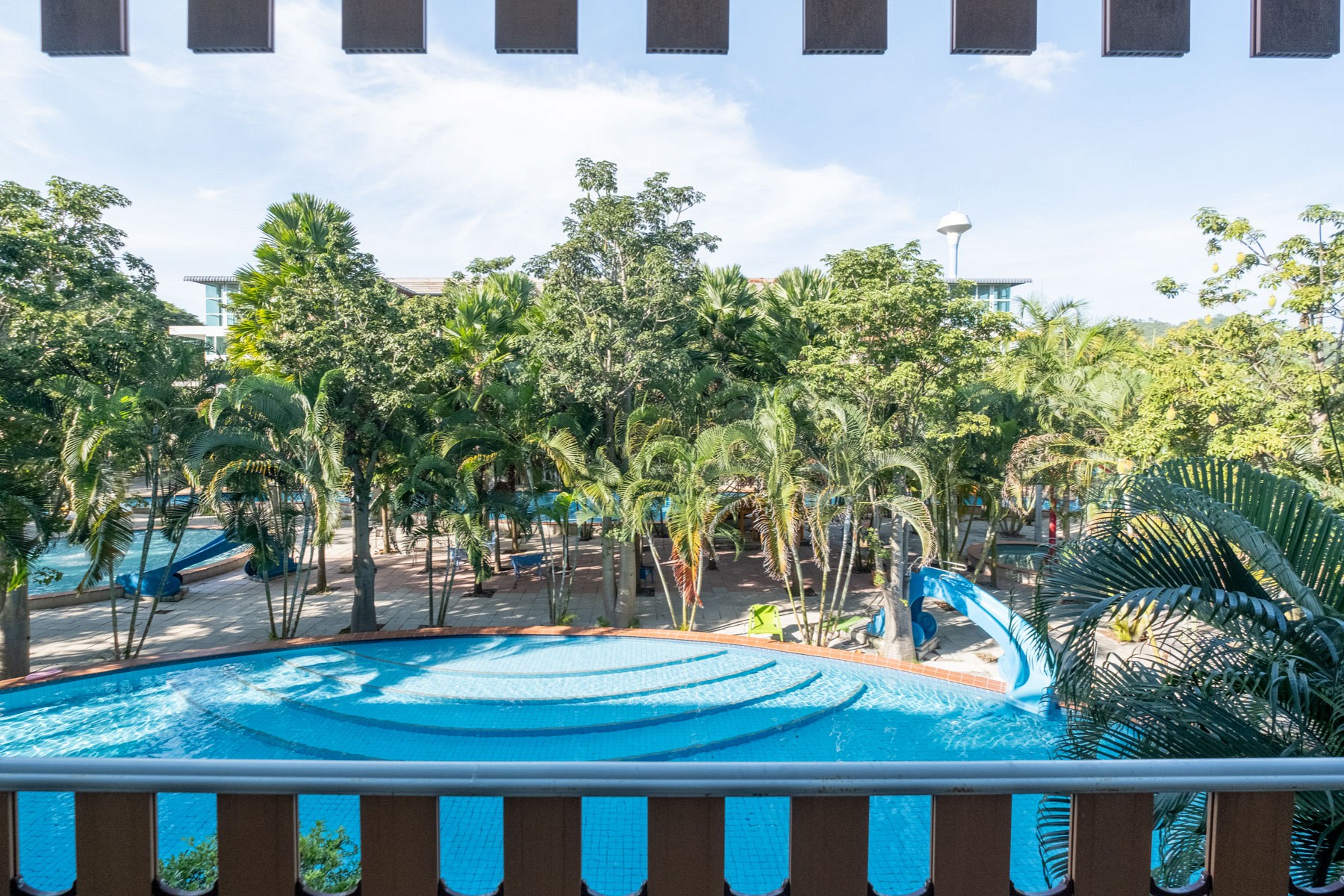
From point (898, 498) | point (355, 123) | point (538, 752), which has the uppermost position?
point (355, 123)

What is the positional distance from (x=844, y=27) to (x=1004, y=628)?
9275mm

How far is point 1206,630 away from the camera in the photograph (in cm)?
298

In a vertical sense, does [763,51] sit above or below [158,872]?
above

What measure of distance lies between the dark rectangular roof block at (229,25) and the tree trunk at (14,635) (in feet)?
36.1

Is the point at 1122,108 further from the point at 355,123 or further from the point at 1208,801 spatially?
the point at 355,123

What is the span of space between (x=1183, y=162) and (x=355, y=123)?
362 cm

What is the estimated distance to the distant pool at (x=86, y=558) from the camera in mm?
15547

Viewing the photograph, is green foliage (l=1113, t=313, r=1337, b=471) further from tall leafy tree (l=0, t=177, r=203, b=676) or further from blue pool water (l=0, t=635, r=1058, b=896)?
tall leafy tree (l=0, t=177, r=203, b=676)

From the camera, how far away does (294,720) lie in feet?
27.2

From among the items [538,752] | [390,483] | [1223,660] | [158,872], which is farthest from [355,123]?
[390,483]

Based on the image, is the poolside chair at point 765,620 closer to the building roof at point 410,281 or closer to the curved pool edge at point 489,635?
the curved pool edge at point 489,635

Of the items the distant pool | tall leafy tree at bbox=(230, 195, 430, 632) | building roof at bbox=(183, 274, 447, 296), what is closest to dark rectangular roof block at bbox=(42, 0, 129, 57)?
tall leafy tree at bbox=(230, 195, 430, 632)

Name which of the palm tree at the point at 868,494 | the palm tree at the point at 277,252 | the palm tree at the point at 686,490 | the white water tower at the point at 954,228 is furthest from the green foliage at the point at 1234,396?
the white water tower at the point at 954,228

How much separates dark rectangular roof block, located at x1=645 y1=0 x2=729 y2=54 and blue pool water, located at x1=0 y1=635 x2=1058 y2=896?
21.3ft
